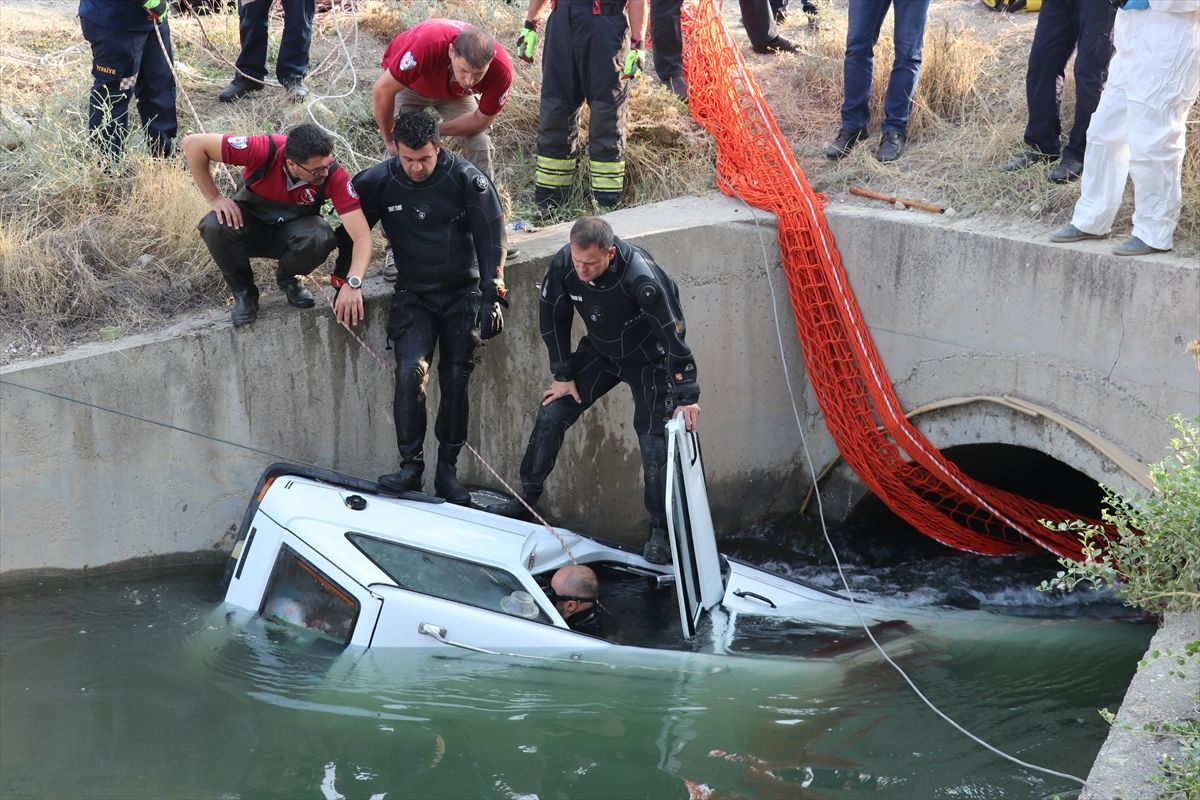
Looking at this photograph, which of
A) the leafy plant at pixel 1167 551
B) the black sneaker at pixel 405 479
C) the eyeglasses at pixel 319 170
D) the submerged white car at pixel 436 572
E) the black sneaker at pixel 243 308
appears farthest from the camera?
the black sneaker at pixel 243 308

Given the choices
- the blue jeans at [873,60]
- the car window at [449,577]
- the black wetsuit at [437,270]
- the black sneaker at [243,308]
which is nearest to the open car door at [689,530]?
the car window at [449,577]

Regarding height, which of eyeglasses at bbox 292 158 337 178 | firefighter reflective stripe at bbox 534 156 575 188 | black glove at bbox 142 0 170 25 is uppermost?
black glove at bbox 142 0 170 25

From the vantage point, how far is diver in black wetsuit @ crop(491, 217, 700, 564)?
652 centimetres

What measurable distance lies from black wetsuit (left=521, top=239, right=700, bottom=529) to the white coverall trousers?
8.56 ft

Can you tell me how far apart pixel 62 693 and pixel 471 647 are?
2018 mm

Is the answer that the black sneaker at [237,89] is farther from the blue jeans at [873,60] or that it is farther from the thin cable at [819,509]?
the blue jeans at [873,60]

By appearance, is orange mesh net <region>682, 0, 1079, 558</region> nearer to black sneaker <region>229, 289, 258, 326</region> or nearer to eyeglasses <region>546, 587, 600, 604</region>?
eyeglasses <region>546, 587, 600, 604</region>

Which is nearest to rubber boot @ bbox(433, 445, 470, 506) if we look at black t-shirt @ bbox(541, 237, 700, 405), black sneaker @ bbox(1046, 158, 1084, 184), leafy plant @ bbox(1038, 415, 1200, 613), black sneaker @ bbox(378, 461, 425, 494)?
black sneaker @ bbox(378, 461, 425, 494)

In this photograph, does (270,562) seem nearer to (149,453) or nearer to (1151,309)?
(149,453)

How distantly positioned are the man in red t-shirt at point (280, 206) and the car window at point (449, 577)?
4.36 ft

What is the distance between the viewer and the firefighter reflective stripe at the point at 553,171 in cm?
850

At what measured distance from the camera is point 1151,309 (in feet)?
22.9

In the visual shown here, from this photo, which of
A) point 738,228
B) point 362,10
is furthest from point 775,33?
point 362,10

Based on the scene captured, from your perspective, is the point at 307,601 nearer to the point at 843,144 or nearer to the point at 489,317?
the point at 489,317
